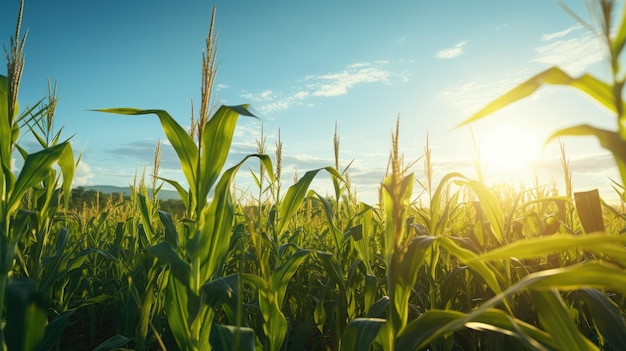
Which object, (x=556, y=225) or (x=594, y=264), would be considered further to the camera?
(x=556, y=225)

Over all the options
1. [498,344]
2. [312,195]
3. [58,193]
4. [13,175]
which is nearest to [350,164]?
[312,195]

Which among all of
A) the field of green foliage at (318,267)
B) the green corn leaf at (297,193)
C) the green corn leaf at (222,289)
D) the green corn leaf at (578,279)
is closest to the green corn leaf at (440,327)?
the field of green foliage at (318,267)

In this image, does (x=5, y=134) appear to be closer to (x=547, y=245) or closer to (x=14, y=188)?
(x=14, y=188)

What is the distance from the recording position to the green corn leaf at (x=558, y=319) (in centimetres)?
86

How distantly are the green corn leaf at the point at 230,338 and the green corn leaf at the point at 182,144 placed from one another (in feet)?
1.70

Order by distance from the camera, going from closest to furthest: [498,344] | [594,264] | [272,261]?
[594,264] < [498,344] < [272,261]

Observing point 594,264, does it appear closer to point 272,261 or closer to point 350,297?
point 350,297

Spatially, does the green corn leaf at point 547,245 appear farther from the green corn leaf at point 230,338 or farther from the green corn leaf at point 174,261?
the green corn leaf at point 174,261

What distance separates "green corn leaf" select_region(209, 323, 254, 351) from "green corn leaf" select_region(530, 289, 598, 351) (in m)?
0.84

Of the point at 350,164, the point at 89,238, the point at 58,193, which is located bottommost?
the point at 89,238

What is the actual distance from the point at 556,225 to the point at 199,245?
2967 mm

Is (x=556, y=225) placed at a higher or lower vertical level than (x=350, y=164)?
lower

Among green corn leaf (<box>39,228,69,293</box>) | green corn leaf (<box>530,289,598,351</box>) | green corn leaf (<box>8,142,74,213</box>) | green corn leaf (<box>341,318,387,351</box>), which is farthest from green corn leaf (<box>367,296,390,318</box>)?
green corn leaf (<box>39,228,69,293</box>)

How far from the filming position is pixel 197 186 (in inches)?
59.2
